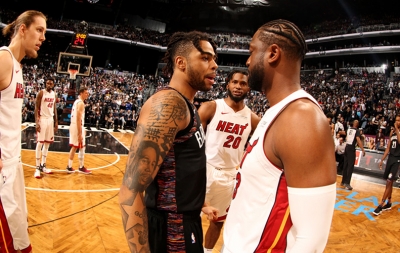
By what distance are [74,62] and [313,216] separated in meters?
16.7

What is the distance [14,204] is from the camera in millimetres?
2029

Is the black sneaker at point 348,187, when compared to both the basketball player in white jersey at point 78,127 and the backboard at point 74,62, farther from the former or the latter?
the backboard at point 74,62

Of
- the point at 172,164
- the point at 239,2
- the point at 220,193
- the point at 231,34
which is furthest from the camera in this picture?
the point at 231,34

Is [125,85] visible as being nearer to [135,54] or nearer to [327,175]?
[135,54]

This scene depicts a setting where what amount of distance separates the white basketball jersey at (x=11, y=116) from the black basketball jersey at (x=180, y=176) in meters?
1.27

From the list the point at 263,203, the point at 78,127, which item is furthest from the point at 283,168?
the point at 78,127

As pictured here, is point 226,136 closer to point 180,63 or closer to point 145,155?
point 180,63

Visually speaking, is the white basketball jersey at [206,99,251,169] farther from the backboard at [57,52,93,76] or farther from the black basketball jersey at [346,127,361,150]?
the backboard at [57,52,93,76]

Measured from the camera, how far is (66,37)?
1166 inches

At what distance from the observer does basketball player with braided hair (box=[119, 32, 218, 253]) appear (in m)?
1.34

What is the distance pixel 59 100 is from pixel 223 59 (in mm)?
22721

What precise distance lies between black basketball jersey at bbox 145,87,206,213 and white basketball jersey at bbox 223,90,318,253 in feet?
1.24

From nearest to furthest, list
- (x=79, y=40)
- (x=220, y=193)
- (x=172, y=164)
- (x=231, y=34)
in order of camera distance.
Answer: (x=172, y=164)
(x=220, y=193)
(x=79, y=40)
(x=231, y=34)

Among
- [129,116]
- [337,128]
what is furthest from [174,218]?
[129,116]
